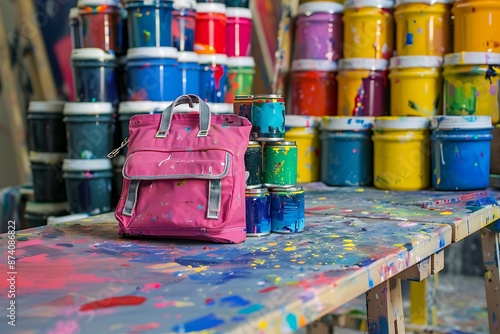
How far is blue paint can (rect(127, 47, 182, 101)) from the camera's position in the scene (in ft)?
7.95

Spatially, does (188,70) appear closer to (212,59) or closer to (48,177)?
(212,59)

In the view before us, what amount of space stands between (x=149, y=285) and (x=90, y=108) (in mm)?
1363

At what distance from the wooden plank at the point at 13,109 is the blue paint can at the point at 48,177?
1163mm

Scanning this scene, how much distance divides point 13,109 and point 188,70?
176 centimetres

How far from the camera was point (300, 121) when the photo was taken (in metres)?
2.79

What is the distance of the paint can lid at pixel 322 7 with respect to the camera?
9.49 ft

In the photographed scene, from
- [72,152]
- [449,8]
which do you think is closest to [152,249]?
[72,152]

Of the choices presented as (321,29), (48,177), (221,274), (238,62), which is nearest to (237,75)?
(238,62)

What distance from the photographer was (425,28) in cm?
270

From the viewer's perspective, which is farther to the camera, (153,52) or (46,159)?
(46,159)

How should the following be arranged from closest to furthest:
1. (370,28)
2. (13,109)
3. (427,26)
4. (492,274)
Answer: (492,274) → (427,26) → (370,28) → (13,109)

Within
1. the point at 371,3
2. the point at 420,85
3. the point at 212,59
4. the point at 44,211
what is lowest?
the point at 44,211

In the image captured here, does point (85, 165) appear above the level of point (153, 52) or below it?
below

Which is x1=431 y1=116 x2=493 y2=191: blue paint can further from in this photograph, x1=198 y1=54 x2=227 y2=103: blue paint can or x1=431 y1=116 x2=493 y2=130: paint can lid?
x1=198 y1=54 x2=227 y2=103: blue paint can
